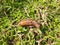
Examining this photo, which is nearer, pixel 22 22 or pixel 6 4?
pixel 22 22

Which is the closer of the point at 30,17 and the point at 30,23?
the point at 30,23

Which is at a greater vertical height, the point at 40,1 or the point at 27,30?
the point at 40,1

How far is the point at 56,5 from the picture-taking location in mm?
2830

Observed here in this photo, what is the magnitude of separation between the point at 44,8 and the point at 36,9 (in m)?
0.10

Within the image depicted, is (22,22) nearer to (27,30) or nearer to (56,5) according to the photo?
(27,30)

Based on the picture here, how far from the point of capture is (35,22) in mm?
2631

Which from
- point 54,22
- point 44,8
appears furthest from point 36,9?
point 54,22

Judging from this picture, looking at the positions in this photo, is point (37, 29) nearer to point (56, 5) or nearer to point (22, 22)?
point (22, 22)

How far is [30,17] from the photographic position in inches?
Answer: 107

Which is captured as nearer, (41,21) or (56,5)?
(41,21)

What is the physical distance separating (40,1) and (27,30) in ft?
1.59

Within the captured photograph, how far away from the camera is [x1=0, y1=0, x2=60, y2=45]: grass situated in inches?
100.0

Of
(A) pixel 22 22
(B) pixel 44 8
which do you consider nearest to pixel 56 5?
(B) pixel 44 8

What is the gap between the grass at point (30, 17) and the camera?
8.33ft
